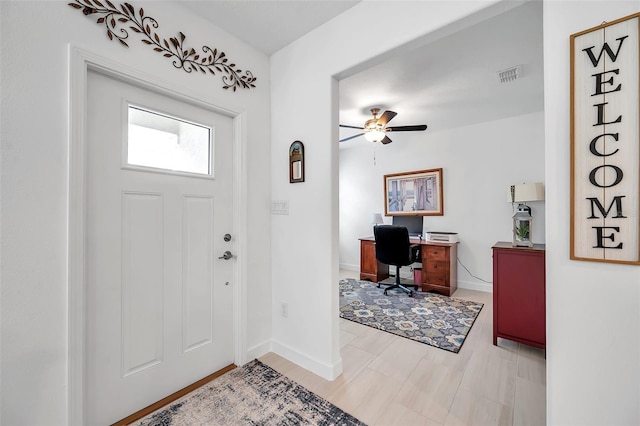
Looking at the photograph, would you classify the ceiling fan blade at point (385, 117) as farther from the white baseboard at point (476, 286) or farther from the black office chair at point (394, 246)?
the white baseboard at point (476, 286)

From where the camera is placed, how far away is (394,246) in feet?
11.6

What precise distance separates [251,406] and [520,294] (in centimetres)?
224

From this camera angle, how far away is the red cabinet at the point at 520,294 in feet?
6.69

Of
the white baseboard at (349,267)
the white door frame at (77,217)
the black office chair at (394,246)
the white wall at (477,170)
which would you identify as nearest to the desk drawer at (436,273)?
the black office chair at (394,246)

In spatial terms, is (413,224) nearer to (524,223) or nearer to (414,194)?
(414,194)

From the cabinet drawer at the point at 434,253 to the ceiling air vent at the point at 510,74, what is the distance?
2214 mm

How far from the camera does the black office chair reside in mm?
3447

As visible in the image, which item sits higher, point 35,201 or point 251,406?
point 35,201

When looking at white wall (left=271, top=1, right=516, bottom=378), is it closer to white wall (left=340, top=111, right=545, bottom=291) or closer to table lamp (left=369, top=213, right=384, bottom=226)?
table lamp (left=369, top=213, right=384, bottom=226)

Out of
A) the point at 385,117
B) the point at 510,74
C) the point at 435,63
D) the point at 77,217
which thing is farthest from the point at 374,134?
the point at 77,217

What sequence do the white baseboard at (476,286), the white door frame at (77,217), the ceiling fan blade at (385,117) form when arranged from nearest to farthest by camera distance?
1. the white door frame at (77,217)
2. the ceiling fan blade at (385,117)
3. the white baseboard at (476,286)

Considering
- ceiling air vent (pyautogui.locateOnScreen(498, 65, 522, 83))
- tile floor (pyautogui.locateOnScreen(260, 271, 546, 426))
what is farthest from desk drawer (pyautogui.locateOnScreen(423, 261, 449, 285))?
ceiling air vent (pyautogui.locateOnScreen(498, 65, 522, 83))

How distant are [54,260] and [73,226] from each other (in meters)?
0.18

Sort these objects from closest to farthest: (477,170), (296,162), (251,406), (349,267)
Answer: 1. (251,406)
2. (296,162)
3. (477,170)
4. (349,267)
